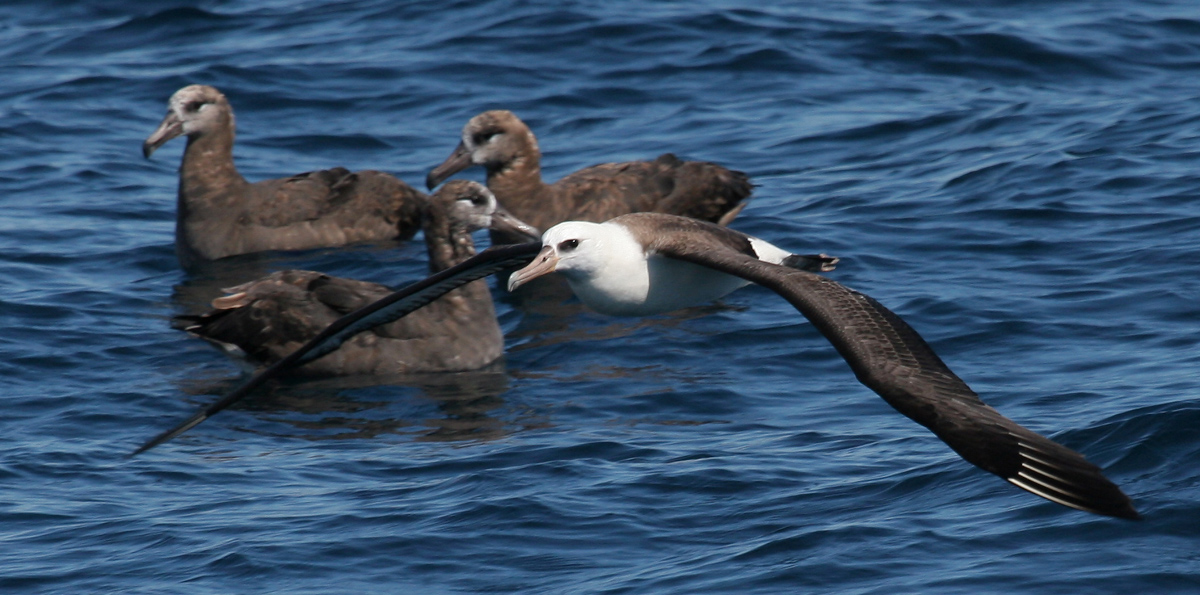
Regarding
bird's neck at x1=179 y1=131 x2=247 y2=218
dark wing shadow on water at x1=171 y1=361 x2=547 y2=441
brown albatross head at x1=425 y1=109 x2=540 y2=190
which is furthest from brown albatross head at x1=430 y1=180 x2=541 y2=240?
bird's neck at x1=179 y1=131 x2=247 y2=218

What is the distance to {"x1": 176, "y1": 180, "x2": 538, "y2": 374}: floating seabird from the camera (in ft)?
32.8

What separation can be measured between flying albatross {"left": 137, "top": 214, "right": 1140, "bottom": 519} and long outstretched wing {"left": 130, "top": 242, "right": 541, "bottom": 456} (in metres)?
0.01

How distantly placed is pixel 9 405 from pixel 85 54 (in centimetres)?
998

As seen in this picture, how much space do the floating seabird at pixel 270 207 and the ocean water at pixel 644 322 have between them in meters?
0.20

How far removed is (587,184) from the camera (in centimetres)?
1216

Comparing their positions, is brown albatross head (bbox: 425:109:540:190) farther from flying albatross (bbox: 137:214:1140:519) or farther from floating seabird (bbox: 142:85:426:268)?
flying albatross (bbox: 137:214:1140:519)

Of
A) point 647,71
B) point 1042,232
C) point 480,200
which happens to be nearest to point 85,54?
point 647,71

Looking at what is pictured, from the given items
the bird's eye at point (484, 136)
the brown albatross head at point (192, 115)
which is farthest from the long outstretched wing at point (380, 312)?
the brown albatross head at point (192, 115)

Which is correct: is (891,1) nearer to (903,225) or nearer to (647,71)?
(647,71)

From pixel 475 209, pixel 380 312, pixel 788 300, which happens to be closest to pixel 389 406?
pixel 380 312

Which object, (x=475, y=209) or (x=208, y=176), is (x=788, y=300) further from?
(x=208, y=176)

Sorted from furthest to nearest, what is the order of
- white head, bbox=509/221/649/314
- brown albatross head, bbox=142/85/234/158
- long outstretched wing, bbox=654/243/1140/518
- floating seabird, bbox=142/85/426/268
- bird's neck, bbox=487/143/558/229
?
1. brown albatross head, bbox=142/85/234/158
2. floating seabird, bbox=142/85/426/268
3. bird's neck, bbox=487/143/558/229
4. white head, bbox=509/221/649/314
5. long outstretched wing, bbox=654/243/1140/518

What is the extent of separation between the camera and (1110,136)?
13.9 meters

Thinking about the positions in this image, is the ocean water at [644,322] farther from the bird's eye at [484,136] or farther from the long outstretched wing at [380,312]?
the bird's eye at [484,136]
